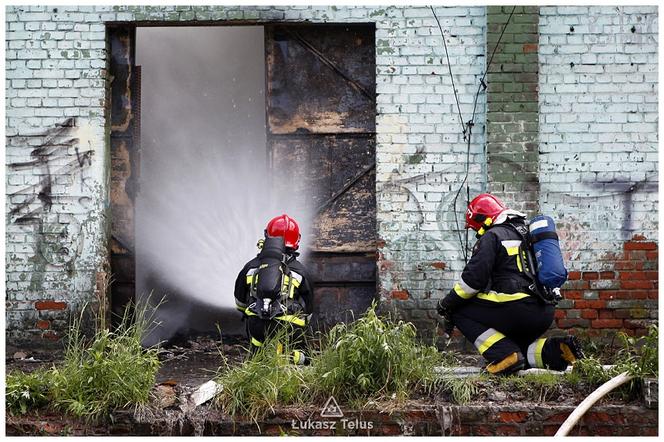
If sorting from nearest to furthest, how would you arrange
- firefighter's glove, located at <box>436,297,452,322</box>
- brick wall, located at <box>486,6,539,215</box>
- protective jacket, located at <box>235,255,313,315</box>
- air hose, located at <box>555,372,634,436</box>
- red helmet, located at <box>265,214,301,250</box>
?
air hose, located at <box>555,372,634,436</box>
firefighter's glove, located at <box>436,297,452,322</box>
protective jacket, located at <box>235,255,313,315</box>
red helmet, located at <box>265,214,301,250</box>
brick wall, located at <box>486,6,539,215</box>

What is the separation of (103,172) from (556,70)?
14.4 feet

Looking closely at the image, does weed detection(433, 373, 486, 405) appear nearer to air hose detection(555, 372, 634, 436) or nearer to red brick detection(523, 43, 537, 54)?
air hose detection(555, 372, 634, 436)

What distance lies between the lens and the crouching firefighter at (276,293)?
20.6ft

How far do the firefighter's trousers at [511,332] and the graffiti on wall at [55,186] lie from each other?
3.91 metres

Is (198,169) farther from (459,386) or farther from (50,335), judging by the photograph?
(459,386)

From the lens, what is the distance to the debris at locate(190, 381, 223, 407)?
18.3 ft

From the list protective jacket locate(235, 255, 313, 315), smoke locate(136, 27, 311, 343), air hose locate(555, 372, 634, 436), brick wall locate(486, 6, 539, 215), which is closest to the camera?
air hose locate(555, 372, 634, 436)

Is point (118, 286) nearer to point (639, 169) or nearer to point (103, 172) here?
point (103, 172)

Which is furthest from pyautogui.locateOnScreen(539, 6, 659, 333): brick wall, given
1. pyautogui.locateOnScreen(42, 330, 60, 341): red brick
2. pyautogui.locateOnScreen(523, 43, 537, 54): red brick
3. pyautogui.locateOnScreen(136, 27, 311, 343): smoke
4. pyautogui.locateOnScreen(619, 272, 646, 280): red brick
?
pyautogui.locateOnScreen(42, 330, 60, 341): red brick

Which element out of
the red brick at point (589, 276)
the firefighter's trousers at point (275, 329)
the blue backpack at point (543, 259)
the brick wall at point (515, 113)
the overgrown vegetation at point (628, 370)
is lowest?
the overgrown vegetation at point (628, 370)

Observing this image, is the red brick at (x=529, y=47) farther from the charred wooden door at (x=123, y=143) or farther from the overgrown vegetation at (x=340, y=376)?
the charred wooden door at (x=123, y=143)

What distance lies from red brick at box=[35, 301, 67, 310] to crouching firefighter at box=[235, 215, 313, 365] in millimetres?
2069

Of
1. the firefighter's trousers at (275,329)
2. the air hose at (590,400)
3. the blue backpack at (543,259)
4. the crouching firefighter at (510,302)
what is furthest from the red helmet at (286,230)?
the air hose at (590,400)

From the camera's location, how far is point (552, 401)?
5.57m
